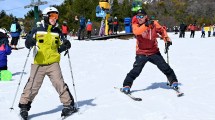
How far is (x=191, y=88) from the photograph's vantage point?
825 centimetres

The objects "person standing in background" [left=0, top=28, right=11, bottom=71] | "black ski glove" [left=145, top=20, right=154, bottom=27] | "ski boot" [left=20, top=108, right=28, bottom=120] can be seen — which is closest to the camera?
"ski boot" [left=20, top=108, right=28, bottom=120]

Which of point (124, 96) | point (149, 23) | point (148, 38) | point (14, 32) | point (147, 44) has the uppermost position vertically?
point (149, 23)

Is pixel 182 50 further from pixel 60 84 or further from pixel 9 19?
pixel 9 19

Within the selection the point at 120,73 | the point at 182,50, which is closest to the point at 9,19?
the point at 182,50

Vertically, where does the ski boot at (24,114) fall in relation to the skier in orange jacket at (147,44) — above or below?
below

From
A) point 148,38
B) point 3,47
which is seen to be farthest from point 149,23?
point 3,47

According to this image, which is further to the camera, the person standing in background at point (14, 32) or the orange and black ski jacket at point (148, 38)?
the person standing in background at point (14, 32)

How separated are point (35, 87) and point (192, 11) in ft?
372

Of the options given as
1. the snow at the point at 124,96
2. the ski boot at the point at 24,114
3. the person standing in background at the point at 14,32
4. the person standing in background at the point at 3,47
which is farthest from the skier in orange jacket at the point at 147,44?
the person standing in background at the point at 14,32

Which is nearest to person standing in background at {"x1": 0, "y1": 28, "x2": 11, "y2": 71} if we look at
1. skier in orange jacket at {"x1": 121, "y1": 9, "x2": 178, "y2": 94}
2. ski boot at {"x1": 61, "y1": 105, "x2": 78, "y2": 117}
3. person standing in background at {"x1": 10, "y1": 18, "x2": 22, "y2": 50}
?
skier in orange jacket at {"x1": 121, "y1": 9, "x2": 178, "y2": 94}

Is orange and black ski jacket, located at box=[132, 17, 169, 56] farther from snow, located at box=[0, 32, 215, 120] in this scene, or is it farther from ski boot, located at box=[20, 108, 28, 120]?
ski boot, located at box=[20, 108, 28, 120]

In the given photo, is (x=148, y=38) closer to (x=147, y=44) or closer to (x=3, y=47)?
(x=147, y=44)

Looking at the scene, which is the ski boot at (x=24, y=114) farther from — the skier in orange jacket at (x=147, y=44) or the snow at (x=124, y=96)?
the skier in orange jacket at (x=147, y=44)

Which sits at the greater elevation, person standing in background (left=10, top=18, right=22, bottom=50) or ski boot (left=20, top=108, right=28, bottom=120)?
person standing in background (left=10, top=18, right=22, bottom=50)
